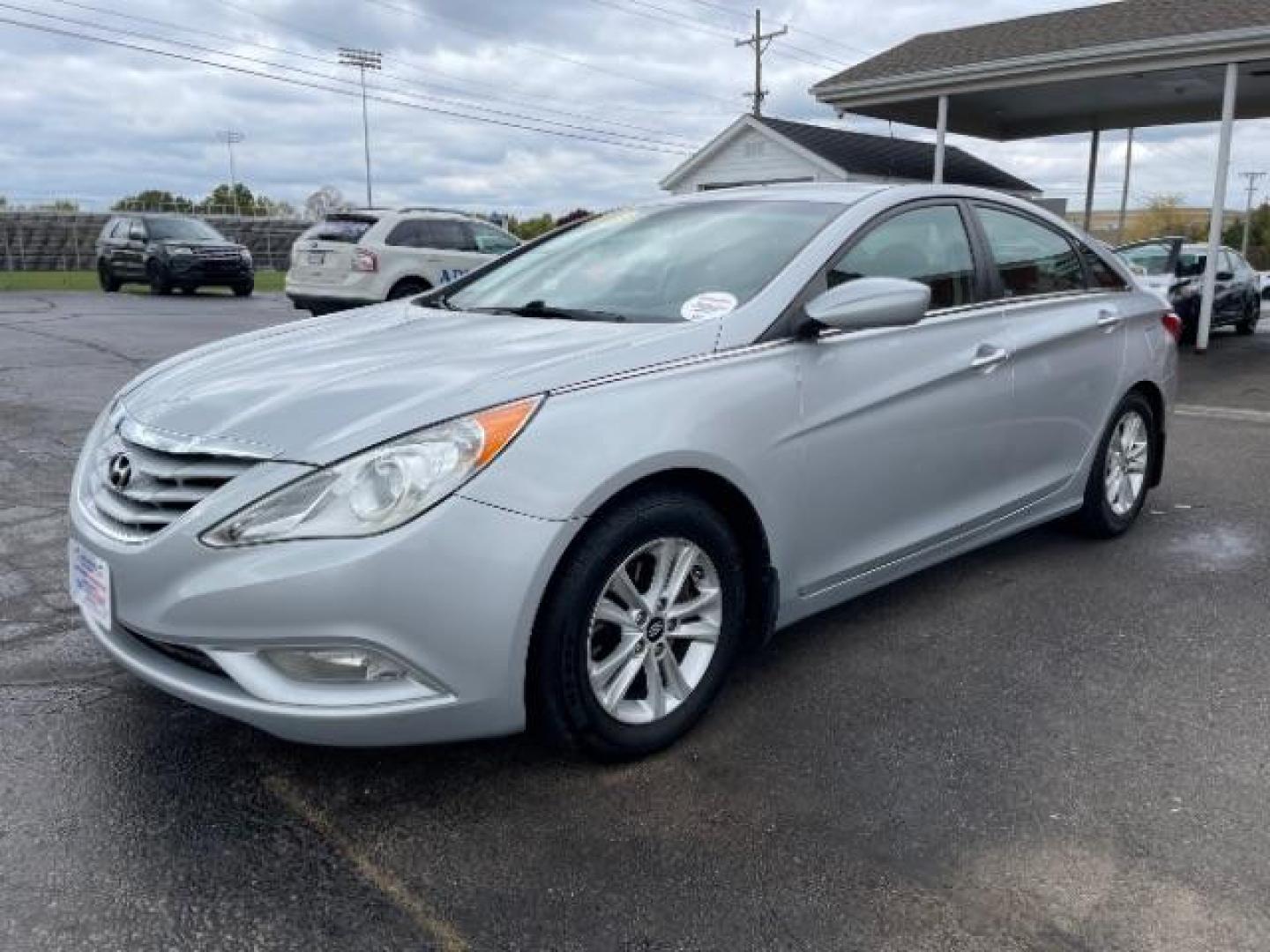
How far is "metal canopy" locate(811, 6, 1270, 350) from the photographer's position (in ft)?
41.3

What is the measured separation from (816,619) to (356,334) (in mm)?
1900

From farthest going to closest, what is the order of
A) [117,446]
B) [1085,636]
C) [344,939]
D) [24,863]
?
[1085,636] → [117,446] → [24,863] → [344,939]

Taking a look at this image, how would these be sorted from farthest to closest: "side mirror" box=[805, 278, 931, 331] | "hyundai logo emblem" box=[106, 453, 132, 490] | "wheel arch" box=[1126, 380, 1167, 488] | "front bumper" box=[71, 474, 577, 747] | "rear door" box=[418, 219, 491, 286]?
1. "rear door" box=[418, 219, 491, 286]
2. "wheel arch" box=[1126, 380, 1167, 488]
3. "side mirror" box=[805, 278, 931, 331]
4. "hyundai logo emblem" box=[106, 453, 132, 490]
5. "front bumper" box=[71, 474, 577, 747]

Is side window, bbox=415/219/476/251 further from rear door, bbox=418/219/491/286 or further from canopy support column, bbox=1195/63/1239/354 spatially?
canopy support column, bbox=1195/63/1239/354

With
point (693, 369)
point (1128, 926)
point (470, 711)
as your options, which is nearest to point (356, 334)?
point (693, 369)

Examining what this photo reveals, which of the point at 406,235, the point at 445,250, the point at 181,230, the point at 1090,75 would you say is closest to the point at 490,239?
the point at 445,250

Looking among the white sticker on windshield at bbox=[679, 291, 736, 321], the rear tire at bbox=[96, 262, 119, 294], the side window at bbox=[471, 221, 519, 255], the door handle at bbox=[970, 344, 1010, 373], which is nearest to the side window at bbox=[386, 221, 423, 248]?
the side window at bbox=[471, 221, 519, 255]

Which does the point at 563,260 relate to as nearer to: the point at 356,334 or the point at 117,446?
the point at 356,334

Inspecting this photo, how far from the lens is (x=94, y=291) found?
23.0 metres

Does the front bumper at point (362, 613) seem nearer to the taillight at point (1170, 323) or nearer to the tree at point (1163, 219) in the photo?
the taillight at point (1170, 323)

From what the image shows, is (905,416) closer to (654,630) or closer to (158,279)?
(654,630)

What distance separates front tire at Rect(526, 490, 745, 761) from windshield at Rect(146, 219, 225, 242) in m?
21.4

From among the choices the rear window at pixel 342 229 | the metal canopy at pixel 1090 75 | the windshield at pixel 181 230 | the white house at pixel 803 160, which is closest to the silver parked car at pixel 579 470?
the rear window at pixel 342 229

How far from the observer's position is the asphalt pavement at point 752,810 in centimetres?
219
